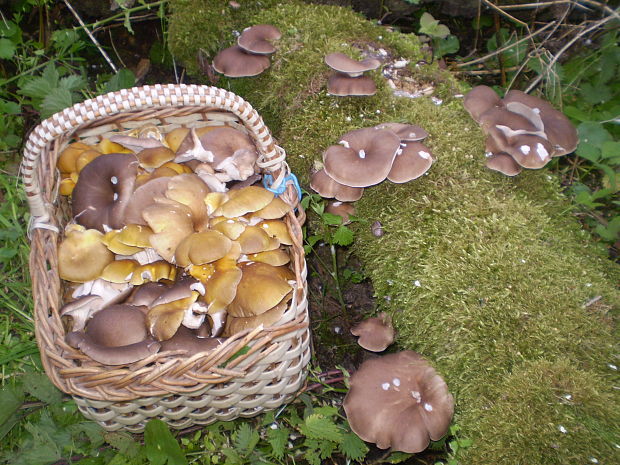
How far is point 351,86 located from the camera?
3150 mm

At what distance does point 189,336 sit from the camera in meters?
2.32

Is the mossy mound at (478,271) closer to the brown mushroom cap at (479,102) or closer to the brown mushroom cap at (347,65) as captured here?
the brown mushroom cap at (479,102)

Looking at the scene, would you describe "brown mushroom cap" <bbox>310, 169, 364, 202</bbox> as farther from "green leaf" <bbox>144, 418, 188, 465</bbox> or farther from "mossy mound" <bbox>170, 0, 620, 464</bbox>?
"green leaf" <bbox>144, 418, 188, 465</bbox>

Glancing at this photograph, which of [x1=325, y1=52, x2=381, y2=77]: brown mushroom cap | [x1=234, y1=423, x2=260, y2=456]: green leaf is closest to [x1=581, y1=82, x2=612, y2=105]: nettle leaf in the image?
[x1=325, y1=52, x2=381, y2=77]: brown mushroom cap

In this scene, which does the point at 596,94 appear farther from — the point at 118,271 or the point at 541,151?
the point at 118,271

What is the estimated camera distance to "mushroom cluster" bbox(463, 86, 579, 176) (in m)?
2.87

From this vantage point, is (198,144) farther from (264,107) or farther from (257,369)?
(257,369)

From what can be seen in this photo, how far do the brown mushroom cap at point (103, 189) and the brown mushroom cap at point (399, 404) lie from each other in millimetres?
1738

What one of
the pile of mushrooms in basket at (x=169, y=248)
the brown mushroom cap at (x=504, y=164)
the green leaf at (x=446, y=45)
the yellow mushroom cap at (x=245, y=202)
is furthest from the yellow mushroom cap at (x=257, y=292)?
the green leaf at (x=446, y=45)

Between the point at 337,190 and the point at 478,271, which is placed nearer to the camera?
the point at 478,271

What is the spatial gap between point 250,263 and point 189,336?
20.1 inches

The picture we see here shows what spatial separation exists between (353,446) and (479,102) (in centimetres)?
249

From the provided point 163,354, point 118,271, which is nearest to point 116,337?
point 163,354

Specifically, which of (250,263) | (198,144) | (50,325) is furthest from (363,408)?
(198,144)
